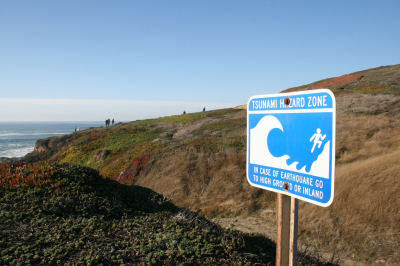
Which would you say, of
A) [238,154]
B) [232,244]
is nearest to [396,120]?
[238,154]

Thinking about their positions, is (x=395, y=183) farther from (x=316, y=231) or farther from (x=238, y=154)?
(x=238, y=154)

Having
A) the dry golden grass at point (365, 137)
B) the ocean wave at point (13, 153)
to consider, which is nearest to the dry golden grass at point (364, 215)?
the dry golden grass at point (365, 137)

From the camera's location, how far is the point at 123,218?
17.7 feet

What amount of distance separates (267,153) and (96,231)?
3566 mm

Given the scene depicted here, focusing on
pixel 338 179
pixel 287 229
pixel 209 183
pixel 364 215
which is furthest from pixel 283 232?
pixel 209 183

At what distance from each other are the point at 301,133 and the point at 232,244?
112 inches

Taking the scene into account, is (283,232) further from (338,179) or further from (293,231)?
(338,179)

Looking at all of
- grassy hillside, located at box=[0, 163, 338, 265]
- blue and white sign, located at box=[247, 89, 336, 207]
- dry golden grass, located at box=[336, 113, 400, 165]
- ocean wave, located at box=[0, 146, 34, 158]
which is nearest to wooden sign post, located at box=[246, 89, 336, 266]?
blue and white sign, located at box=[247, 89, 336, 207]

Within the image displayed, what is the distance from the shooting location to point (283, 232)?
224cm

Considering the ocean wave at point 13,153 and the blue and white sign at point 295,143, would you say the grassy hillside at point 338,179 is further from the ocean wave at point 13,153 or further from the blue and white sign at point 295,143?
the ocean wave at point 13,153

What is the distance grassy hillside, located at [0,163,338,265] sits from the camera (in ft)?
12.2

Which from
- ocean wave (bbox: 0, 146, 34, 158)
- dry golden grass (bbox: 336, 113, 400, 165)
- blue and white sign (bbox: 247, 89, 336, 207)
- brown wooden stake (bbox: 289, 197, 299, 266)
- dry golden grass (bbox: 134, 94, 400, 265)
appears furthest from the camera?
ocean wave (bbox: 0, 146, 34, 158)

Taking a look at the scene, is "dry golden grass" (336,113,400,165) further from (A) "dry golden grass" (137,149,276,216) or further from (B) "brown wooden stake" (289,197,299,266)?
(B) "brown wooden stake" (289,197,299,266)

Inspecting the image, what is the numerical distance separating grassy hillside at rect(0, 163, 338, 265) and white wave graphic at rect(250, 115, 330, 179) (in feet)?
6.85
